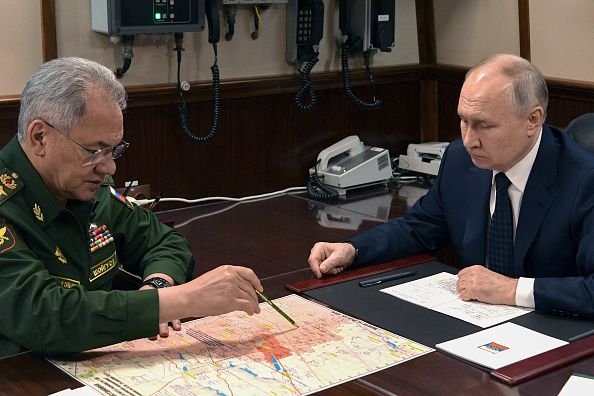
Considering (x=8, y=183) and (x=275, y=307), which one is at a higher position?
(x=8, y=183)

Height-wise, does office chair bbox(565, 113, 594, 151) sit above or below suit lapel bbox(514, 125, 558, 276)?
above

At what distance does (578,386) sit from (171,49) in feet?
6.82

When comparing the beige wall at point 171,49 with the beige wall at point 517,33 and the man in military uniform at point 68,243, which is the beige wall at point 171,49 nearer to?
the beige wall at point 517,33

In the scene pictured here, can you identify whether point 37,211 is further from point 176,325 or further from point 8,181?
point 176,325

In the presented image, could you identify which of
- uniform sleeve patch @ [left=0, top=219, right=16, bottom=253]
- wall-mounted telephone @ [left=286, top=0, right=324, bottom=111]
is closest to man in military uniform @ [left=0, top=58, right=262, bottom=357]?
uniform sleeve patch @ [left=0, top=219, right=16, bottom=253]

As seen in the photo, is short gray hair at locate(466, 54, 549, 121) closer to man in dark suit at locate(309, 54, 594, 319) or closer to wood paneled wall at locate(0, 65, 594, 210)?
man in dark suit at locate(309, 54, 594, 319)

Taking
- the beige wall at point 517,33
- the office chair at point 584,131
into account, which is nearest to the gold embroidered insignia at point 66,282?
the office chair at point 584,131

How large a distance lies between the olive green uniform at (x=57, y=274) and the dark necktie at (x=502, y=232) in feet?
2.71

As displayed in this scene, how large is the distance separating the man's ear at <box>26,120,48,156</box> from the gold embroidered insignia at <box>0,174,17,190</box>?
76 millimetres

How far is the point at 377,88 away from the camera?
3717 mm

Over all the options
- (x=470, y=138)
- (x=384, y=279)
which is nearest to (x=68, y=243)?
(x=384, y=279)

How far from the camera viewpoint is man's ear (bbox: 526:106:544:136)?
1988 millimetres

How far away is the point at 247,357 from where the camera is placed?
1.56m

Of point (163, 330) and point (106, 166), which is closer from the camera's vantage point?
point (163, 330)
